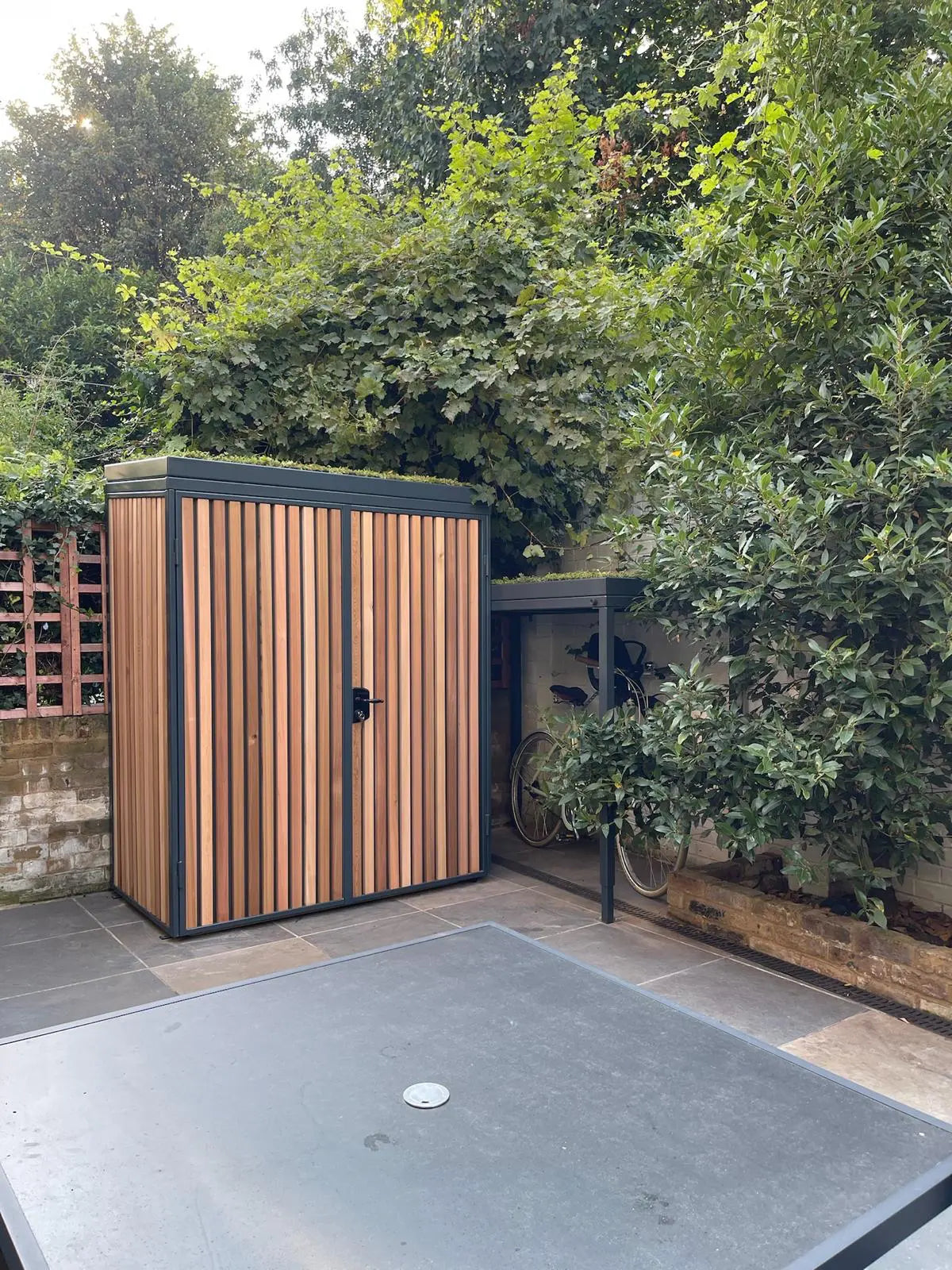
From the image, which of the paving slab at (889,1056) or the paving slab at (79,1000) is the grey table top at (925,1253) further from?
the paving slab at (79,1000)

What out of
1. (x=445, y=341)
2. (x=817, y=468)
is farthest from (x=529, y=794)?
(x=817, y=468)

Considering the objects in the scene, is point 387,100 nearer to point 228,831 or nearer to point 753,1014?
point 228,831

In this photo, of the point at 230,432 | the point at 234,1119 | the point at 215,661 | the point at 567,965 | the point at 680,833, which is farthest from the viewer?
the point at 230,432

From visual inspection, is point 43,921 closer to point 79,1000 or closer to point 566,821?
point 79,1000

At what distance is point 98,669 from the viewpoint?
16.6 feet

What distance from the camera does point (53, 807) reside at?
4.89 m

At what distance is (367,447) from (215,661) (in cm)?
202

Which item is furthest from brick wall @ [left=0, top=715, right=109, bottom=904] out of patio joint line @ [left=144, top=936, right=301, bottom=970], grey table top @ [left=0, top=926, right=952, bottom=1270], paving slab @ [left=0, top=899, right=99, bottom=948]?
grey table top @ [left=0, top=926, right=952, bottom=1270]

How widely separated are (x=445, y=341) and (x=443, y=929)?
342cm

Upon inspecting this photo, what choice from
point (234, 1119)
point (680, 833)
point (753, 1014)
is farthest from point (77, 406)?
point (234, 1119)

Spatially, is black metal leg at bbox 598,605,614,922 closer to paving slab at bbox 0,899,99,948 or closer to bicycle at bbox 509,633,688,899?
bicycle at bbox 509,633,688,899

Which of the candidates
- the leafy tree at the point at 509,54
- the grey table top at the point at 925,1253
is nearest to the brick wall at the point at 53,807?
the grey table top at the point at 925,1253

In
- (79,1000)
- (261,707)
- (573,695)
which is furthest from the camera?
(573,695)

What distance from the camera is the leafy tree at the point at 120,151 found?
14531mm
